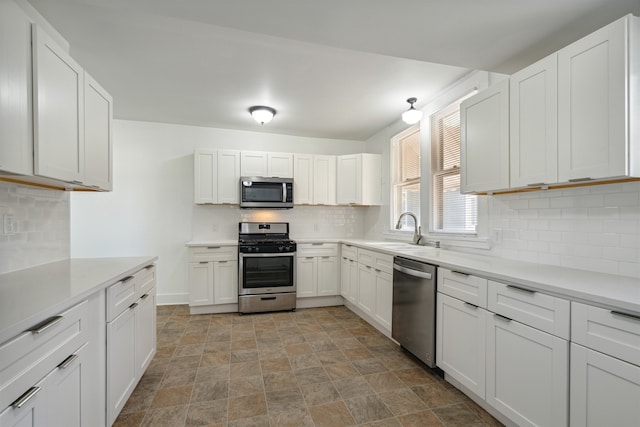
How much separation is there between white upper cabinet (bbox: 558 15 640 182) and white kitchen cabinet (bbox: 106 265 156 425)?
2.71 metres

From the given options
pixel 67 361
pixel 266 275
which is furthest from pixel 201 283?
pixel 67 361

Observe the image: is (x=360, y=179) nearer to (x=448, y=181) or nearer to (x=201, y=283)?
(x=448, y=181)

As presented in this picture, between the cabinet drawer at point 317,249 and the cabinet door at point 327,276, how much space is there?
0.07 m

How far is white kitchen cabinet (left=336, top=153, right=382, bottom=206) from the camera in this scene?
A: 4.38 meters

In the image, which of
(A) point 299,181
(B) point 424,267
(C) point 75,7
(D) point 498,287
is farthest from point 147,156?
(D) point 498,287

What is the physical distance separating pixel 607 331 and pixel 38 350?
221 cm

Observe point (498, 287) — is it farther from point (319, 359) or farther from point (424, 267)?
point (319, 359)

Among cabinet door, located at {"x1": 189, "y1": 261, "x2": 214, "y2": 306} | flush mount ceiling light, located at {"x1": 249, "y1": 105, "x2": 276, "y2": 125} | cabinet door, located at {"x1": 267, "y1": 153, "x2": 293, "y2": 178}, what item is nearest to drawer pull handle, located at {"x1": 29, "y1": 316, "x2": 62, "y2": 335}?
cabinet door, located at {"x1": 189, "y1": 261, "x2": 214, "y2": 306}

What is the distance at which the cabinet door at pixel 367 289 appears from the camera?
129 inches

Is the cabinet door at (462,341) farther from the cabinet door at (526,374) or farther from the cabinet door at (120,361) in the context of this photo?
the cabinet door at (120,361)

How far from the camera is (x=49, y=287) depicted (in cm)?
138

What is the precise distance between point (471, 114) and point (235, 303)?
348 cm

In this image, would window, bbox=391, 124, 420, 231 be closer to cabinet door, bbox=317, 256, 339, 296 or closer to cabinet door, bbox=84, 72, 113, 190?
cabinet door, bbox=317, 256, 339, 296

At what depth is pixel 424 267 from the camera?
7.75 ft
